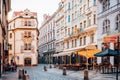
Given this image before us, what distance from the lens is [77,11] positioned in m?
52.8

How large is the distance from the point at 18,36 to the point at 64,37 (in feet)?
40.8

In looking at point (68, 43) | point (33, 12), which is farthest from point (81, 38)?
point (33, 12)

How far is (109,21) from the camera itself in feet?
115

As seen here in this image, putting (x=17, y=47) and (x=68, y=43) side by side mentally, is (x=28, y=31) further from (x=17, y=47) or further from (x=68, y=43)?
(x=68, y=43)

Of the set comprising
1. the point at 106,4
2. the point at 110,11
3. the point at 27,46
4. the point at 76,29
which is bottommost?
the point at 27,46

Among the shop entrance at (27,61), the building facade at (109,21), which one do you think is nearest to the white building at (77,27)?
the building facade at (109,21)

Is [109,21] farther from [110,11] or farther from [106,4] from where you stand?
[106,4]

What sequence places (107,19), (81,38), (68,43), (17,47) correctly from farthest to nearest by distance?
(17,47), (68,43), (81,38), (107,19)

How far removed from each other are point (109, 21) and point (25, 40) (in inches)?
1398

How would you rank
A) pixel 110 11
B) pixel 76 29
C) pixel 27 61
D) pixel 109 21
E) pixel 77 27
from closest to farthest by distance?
pixel 110 11 → pixel 109 21 → pixel 76 29 → pixel 77 27 → pixel 27 61

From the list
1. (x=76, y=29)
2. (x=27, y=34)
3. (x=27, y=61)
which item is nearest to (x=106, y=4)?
(x=76, y=29)

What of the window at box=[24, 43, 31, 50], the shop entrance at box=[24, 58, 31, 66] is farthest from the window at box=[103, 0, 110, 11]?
the shop entrance at box=[24, 58, 31, 66]

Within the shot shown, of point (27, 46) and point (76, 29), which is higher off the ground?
point (76, 29)

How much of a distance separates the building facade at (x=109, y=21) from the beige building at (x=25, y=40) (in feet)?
103
